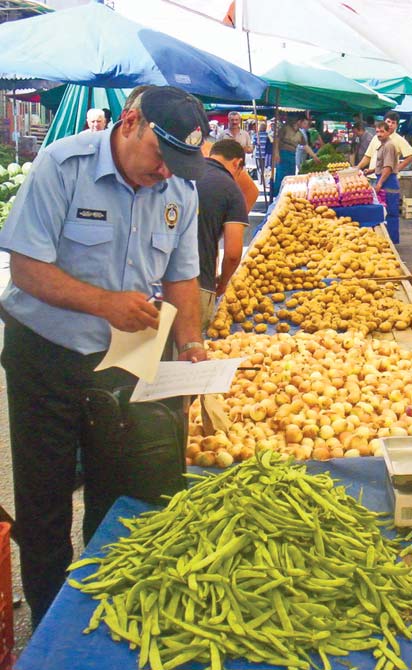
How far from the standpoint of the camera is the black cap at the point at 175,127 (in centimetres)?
268

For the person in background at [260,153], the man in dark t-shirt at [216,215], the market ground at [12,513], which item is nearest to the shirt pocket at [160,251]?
the market ground at [12,513]

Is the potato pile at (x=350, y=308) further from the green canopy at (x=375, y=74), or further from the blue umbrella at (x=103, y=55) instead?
the green canopy at (x=375, y=74)

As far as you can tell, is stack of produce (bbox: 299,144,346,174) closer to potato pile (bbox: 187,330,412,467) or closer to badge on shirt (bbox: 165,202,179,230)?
potato pile (bbox: 187,330,412,467)

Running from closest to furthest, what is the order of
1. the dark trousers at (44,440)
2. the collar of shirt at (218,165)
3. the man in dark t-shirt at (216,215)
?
the dark trousers at (44,440), the man in dark t-shirt at (216,215), the collar of shirt at (218,165)

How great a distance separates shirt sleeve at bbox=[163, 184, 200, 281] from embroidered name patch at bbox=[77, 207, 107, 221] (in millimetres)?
422

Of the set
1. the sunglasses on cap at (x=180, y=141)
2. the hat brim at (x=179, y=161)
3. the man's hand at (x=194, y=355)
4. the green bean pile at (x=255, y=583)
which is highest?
the sunglasses on cap at (x=180, y=141)

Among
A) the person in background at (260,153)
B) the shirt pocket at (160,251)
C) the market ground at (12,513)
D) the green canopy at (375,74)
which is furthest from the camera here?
the green canopy at (375,74)

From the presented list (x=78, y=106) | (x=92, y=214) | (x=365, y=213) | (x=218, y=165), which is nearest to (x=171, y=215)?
(x=92, y=214)

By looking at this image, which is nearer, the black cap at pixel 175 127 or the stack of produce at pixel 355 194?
the black cap at pixel 175 127

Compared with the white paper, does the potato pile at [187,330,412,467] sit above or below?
below

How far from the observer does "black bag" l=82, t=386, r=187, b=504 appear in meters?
2.91

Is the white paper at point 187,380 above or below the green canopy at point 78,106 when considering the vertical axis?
below

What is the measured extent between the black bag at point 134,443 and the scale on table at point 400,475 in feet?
2.61

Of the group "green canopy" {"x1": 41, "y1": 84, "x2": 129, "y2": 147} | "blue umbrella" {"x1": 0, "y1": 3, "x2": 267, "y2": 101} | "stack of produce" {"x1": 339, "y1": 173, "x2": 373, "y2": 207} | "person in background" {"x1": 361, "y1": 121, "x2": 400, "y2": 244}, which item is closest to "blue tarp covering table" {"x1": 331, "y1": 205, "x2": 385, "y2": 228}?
"stack of produce" {"x1": 339, "y1": 173, "x2": 373, "y2": 207}
